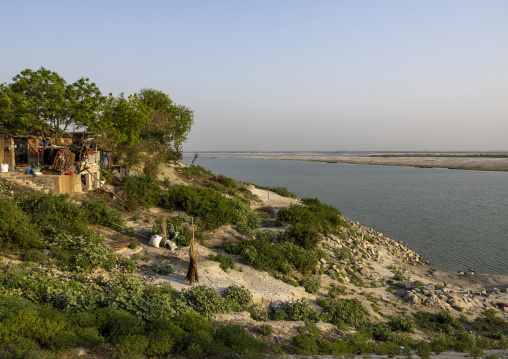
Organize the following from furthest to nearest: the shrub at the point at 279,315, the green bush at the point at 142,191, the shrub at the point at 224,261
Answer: the green bush at the point at 142,191
the shrub at the point at 224,261
the shrub at the point at 279,315

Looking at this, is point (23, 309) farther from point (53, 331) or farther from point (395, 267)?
point (395, 267)

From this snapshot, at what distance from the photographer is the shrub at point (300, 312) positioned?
11752mm

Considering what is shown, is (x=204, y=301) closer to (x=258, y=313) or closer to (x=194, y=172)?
(x=258, y=313)

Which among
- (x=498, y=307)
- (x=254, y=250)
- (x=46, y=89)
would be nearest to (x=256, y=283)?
(x=254, y=250)

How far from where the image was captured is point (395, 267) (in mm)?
20203

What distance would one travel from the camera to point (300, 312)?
39.3 feet

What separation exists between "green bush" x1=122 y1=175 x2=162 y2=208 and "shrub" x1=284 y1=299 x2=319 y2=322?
13793mm

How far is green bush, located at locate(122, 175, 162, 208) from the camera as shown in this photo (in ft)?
72.2

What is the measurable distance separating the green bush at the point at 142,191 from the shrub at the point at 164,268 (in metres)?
8.94

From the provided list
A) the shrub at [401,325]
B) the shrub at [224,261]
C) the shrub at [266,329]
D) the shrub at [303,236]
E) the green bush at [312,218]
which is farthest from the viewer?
the green bush at [312,218]

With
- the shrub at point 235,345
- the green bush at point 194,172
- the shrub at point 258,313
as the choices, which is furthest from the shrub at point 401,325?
the green bush at point 194,172

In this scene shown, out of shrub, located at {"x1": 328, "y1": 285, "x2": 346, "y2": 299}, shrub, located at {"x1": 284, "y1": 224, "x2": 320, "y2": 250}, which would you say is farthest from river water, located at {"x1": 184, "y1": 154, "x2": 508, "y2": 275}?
shrub, located at {"x1": 328, "y1": 285, "x2": 346, "y2": 299}

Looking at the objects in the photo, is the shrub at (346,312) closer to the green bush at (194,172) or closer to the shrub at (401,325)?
the shrub at (401,325)

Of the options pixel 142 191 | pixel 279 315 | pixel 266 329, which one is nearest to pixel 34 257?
pixel 266 329
